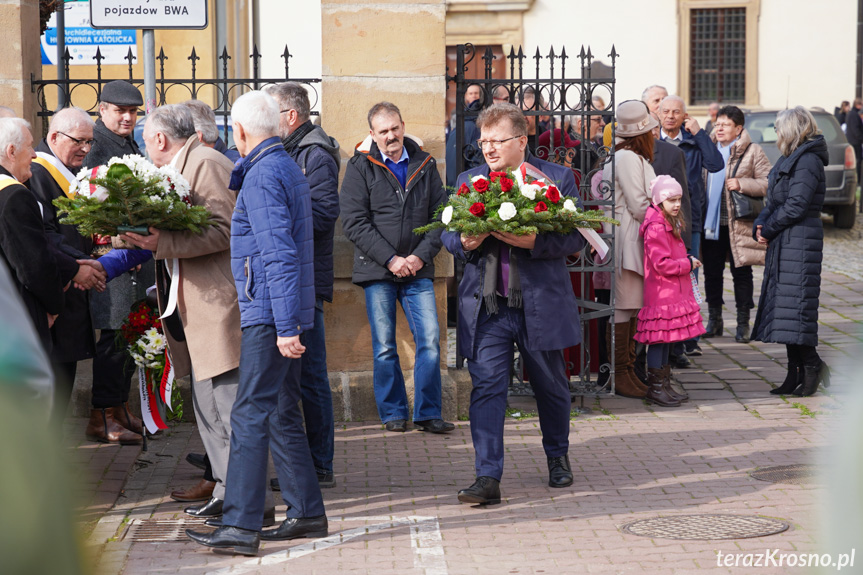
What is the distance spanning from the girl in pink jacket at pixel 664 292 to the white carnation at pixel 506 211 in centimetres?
282

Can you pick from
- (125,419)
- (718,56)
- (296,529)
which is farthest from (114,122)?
(718,56)

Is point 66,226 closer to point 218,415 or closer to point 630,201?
point 218,415

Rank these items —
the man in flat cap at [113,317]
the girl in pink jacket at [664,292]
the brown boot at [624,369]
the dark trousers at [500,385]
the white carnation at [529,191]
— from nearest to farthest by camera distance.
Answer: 1. the white carnation at [529,191]
2. the dark trousers at [500,385]
3. the man in flat cap at [113,317]
4. the girl in pink jacket at [664,292]
5. the brown boot at [624,369]

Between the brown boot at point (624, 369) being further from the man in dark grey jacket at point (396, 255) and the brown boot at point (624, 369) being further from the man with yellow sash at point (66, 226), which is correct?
the man with yellow sash at point (66, 226)

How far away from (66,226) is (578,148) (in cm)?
374

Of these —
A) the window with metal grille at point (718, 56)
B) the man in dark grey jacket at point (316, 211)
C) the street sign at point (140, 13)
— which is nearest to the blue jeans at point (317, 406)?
the man in dark grey jacket at point (316, 211)

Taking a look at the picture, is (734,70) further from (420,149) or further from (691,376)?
(420,149)

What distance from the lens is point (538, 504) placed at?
5836 millimetres

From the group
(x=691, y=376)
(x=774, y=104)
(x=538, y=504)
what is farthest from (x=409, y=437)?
(x=774, y=104)

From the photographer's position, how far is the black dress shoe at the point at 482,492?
569 cm

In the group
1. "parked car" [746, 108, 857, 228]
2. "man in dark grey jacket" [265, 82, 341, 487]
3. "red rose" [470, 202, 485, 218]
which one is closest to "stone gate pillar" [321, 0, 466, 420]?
"man in dark grey jacket" [265, 82, 341, 487]

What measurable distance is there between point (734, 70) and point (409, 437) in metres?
26.8

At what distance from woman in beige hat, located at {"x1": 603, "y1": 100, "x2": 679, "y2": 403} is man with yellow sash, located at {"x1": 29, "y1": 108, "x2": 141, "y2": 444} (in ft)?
12.2

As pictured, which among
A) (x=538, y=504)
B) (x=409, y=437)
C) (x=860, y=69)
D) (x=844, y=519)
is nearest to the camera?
(x=844, y=519)
